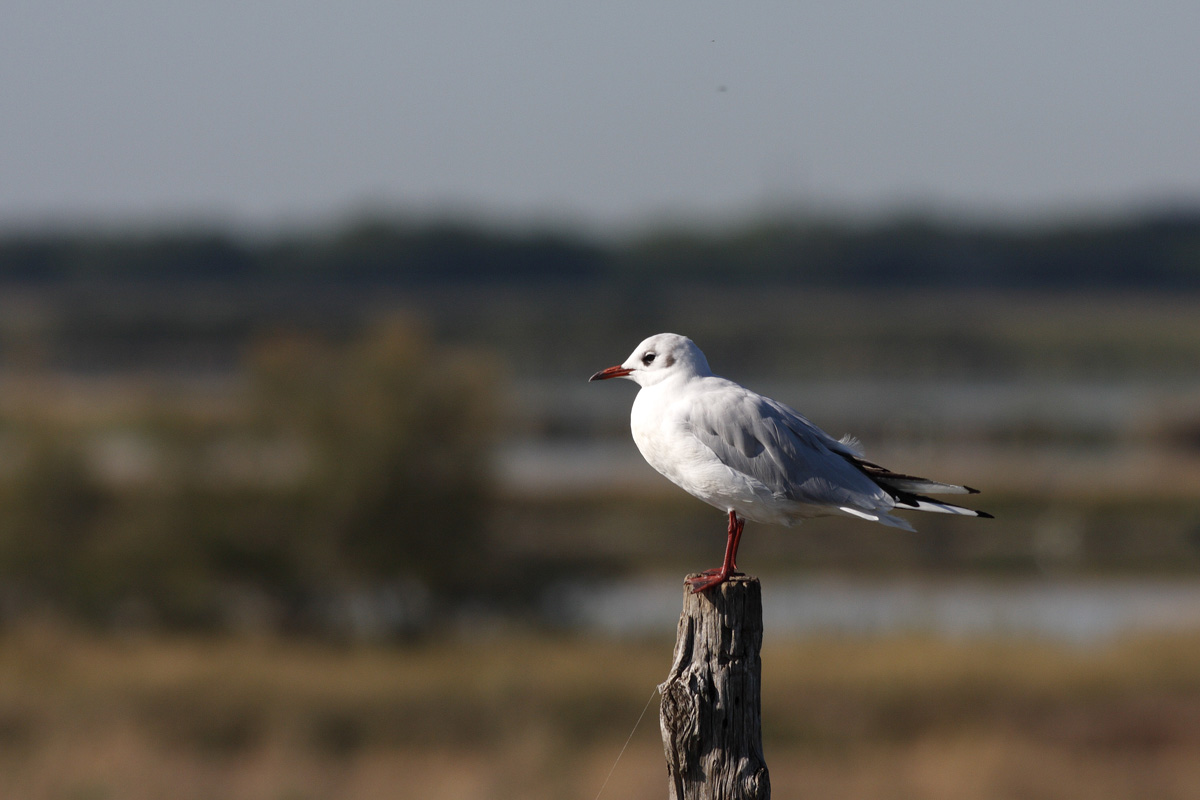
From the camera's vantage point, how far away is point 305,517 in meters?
20.9

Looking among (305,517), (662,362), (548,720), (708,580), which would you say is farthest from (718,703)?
(305,517)

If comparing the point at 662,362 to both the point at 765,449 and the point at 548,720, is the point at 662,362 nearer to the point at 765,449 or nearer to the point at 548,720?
the point at 765,449

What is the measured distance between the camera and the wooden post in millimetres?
4141

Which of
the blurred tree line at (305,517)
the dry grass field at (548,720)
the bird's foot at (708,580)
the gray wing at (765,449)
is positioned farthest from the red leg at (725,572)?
the blurred tree line at (305,517)

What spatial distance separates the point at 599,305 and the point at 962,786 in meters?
77.8

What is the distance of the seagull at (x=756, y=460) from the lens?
13.4 ft

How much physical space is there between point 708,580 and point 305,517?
1737 centimetres

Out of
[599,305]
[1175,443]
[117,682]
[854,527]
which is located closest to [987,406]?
[1175,443]

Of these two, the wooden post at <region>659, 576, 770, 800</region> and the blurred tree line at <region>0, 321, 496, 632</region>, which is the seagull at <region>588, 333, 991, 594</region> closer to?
the wooden post at <region>659, 576, 770, 800</region>

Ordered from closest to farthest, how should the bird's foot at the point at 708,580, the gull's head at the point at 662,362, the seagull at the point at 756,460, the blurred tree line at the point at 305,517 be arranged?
the seagull at the point at 756,460 < the bird's foot at the point at 708,580 < the gull's head at the point at 662,362 < the blurred tree line at the point at 305,517

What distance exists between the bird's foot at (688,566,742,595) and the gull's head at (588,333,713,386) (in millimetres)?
634

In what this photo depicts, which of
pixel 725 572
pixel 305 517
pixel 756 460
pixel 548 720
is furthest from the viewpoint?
pixel 305 517

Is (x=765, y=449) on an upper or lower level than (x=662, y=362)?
lower

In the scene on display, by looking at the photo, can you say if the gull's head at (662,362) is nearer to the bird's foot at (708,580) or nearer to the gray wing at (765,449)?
the gray wing at (765,449)
